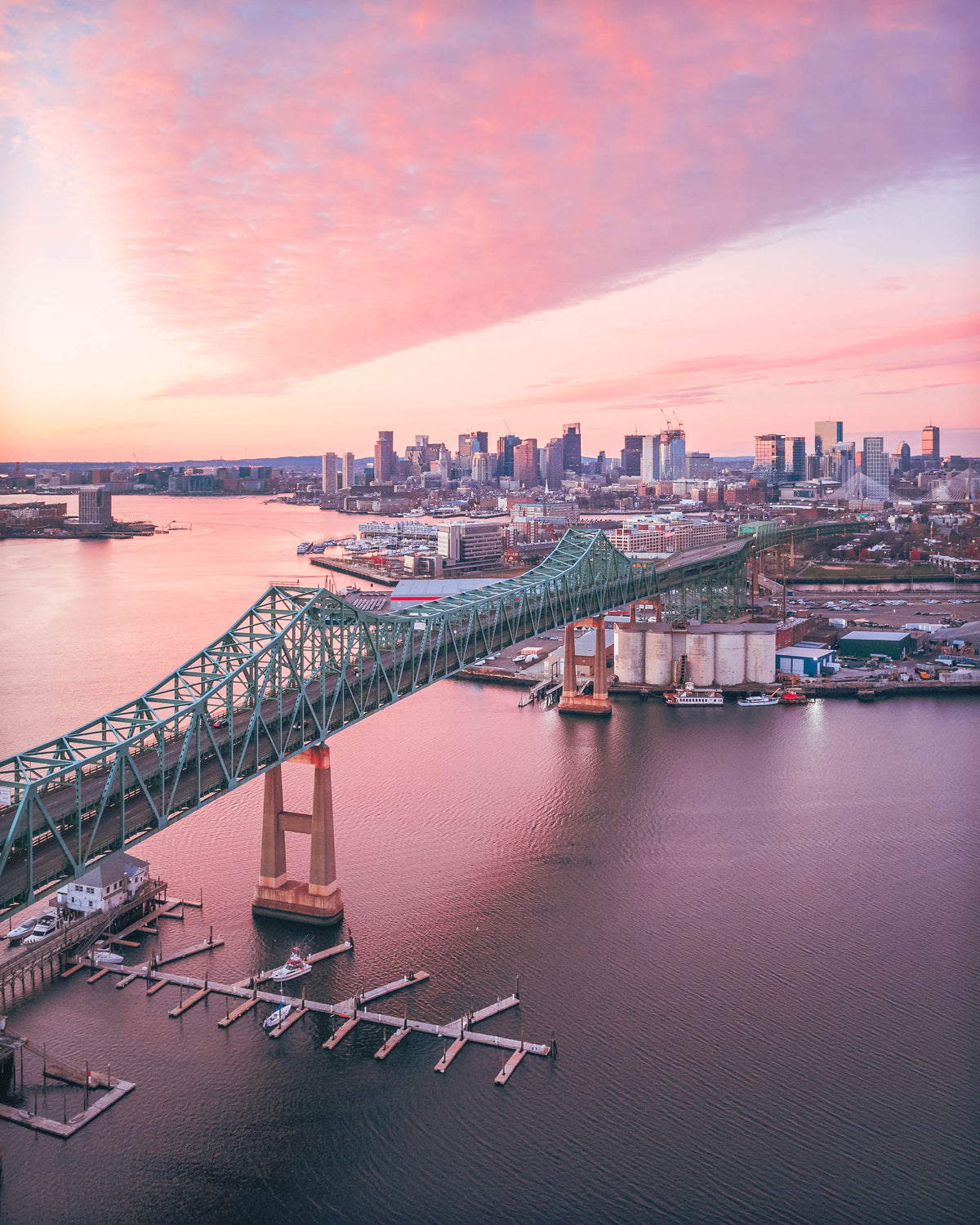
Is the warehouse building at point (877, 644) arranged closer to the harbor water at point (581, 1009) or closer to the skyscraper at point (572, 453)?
the harbor water at point (581, 1009)

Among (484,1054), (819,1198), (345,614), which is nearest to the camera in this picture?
(819,1198)

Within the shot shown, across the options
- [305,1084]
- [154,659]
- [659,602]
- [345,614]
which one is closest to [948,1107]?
[305,1084]

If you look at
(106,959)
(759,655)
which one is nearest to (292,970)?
(106,959)

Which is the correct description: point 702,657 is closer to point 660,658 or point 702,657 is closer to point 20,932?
point 660,658

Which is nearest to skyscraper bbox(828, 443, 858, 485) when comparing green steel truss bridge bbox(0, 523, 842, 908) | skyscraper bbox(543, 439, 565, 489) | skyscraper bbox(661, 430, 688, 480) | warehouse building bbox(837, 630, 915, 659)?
skyscraper bbox(661, 430, 688, 480)

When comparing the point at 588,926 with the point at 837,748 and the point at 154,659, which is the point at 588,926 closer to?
the point at 837,748

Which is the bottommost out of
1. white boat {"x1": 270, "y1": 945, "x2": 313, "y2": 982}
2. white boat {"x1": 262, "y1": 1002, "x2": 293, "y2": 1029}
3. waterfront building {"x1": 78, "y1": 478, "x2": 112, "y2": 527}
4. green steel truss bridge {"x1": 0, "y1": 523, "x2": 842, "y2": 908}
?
white boat {"x1": 262, "y1": 1002, "x2": 293, "y2": 1029}

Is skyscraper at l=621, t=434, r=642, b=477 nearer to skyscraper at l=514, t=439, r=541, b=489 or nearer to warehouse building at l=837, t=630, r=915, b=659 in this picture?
skyscraper at l=514, t=439, r=541, b=489
